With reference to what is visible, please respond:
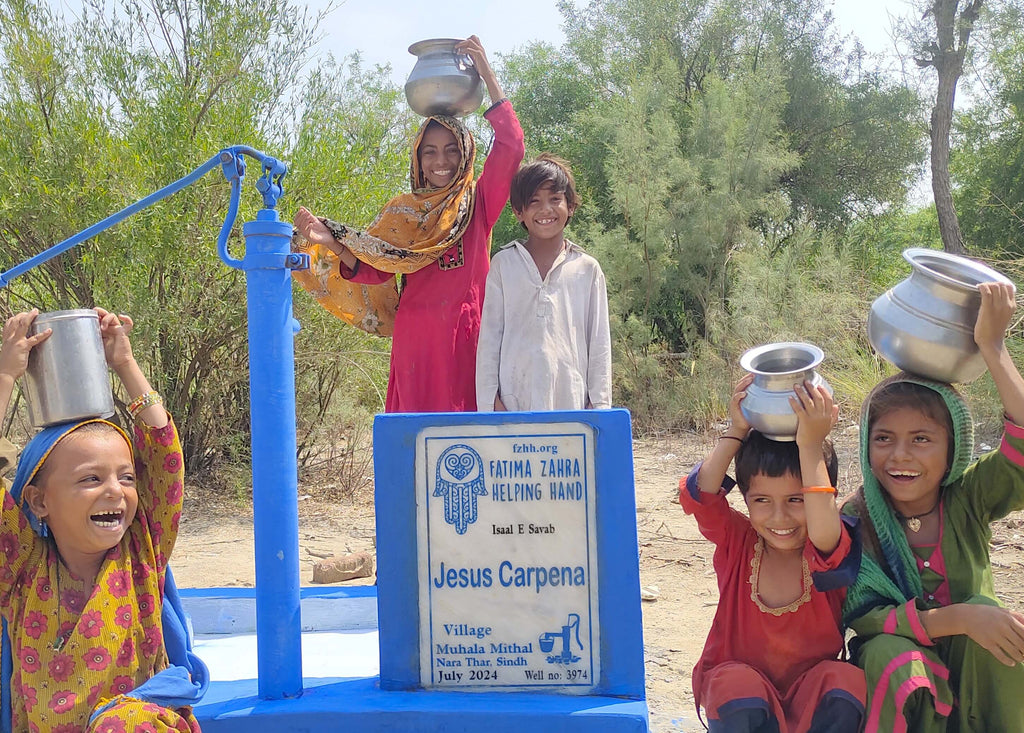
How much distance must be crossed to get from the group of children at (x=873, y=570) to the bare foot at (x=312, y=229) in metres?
1.57

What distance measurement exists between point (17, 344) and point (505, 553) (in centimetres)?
125

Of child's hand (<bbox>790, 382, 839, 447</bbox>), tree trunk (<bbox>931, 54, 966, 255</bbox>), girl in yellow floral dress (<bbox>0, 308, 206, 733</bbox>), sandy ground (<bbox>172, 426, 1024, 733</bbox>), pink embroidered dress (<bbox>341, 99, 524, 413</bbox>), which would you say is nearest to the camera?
girl in yellow floral dress (<bbox>0, 308, 206, 733</bbox>)

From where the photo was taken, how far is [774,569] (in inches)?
96.4

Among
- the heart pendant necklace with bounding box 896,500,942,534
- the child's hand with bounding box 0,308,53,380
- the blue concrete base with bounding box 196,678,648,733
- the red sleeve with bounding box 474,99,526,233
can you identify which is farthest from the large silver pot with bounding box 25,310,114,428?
the heart pendant necklace with bounding box 896,500,942,534

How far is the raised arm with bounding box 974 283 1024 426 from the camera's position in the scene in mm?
2227

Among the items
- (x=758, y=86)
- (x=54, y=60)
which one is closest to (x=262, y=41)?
(x=54, y=60)

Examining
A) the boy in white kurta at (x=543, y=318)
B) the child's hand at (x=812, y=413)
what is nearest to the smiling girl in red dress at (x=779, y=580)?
the child's hand at (x=812, y=413)

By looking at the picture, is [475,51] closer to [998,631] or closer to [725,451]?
[725,451]

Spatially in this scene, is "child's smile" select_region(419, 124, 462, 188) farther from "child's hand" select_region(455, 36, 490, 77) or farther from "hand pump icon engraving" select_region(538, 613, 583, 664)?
"hand pump icon engraving" select_region(538, 613, 583, 664)

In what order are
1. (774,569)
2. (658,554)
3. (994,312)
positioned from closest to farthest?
(994,312), (774,569), (658,554)

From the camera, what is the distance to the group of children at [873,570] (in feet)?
7.29

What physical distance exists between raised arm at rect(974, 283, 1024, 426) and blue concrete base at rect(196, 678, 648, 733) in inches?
45.9

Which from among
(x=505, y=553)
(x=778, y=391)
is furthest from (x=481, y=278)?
(x=778, y=391)

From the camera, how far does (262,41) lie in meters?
6.73
